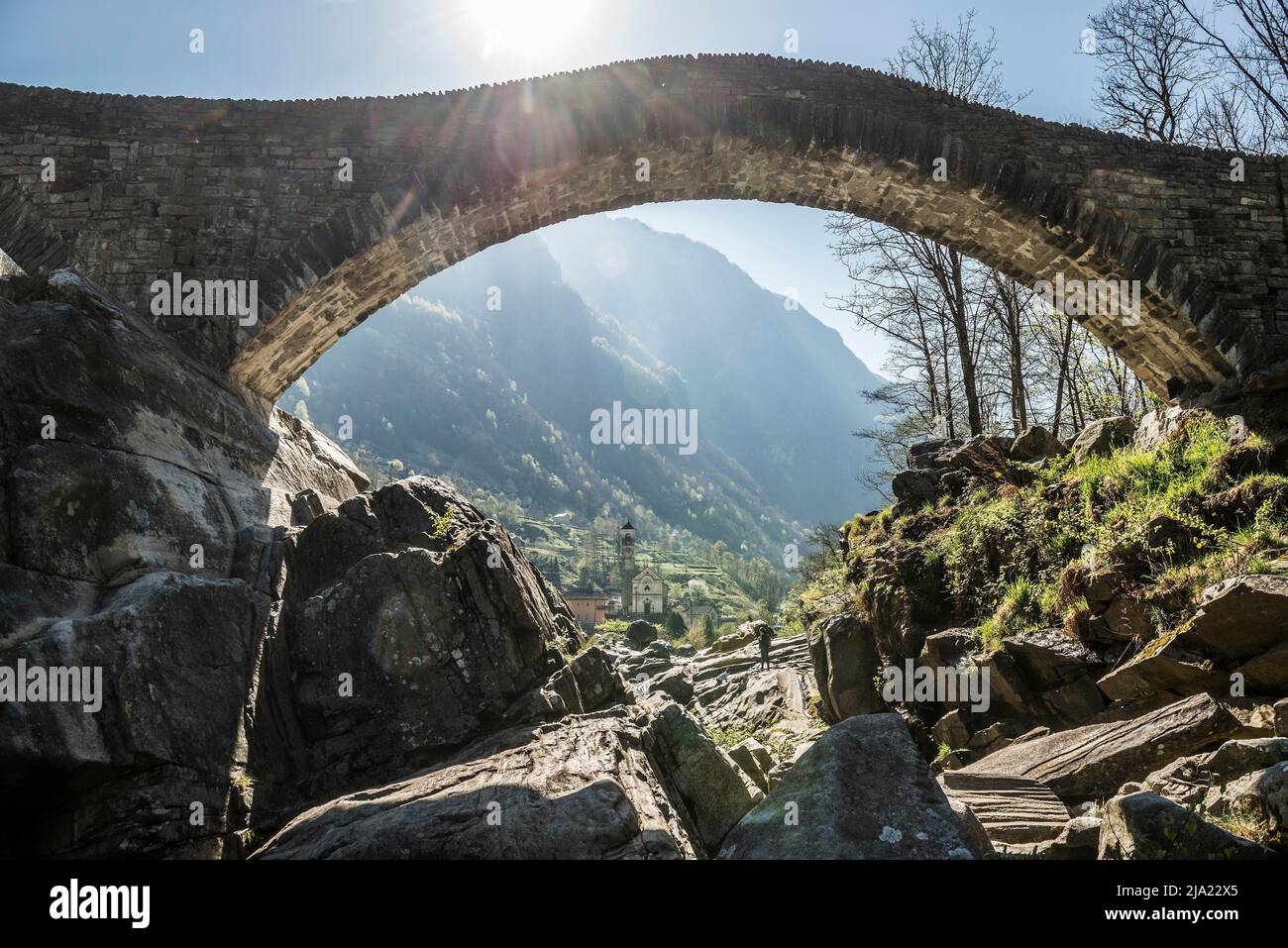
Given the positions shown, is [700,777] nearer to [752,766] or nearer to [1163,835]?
[752,766]

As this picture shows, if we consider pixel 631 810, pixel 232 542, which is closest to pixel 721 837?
pixel 631 810

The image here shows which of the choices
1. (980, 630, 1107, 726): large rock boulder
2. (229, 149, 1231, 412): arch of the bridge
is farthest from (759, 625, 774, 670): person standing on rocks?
(980, 630, 1107, 726): large rock boulder

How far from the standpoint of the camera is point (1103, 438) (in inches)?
347

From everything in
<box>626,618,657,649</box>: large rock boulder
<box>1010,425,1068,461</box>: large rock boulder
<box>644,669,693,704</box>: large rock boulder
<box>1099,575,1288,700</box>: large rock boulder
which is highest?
<box>1010,425,1068,461</box>: large rock boulder

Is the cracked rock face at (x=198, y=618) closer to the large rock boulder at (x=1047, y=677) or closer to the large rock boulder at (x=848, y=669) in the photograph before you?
the large rock boulder at (x=1047, y=677)

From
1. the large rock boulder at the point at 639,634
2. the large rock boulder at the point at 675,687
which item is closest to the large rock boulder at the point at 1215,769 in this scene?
the large rock boulder at the point at 675,687

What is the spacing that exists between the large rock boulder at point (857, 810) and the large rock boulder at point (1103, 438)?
662cm

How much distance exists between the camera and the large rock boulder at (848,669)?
9.20 meters

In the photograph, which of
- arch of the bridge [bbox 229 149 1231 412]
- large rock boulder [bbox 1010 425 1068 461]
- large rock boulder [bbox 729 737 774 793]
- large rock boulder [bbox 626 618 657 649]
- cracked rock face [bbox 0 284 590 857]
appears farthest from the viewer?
large rock boulder [bbox 626 618 657 649]

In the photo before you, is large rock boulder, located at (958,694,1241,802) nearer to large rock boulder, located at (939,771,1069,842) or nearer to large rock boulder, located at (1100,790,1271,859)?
large rock boulder, located at (939,771,1069,842)

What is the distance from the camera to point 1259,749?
3764mm

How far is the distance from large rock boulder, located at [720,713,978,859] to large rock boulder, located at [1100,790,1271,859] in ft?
2.09

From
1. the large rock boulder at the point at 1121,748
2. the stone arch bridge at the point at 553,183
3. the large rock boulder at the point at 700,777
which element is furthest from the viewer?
the stone arch bridge at the point at 553,183

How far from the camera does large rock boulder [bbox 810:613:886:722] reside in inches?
362
